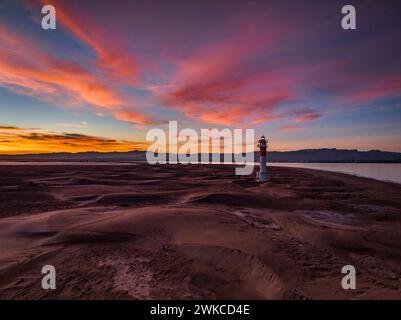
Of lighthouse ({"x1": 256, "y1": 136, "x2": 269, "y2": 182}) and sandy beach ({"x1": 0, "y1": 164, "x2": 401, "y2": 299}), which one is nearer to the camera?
sandy beach ({"x1": 0, "y1": 164, "x2": 401, "y2": 299})

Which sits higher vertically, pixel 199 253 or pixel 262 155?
pixel 262 155

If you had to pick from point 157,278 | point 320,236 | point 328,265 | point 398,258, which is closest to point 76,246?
point 157,278

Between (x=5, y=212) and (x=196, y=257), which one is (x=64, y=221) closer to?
(x=5, y=212)

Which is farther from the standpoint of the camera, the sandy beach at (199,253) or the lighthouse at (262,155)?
the lighthouse at (262,155)

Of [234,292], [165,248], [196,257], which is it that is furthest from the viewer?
Result: [165,248]

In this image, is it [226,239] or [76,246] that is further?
[226,239]

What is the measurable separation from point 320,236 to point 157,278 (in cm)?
516

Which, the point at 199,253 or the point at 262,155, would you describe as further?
the point at 262,155

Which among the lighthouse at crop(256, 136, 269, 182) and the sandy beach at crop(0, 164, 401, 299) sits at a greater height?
the lighthouse at crop(256, 136, 269, 182)
